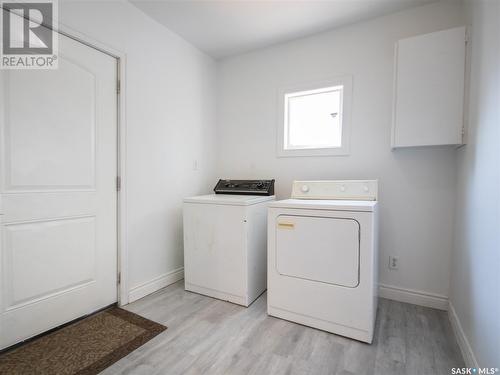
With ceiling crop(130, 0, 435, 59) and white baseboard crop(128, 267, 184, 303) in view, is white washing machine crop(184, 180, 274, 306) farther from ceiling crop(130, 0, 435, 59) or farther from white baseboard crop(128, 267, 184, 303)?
ceiling crop(130, 0, 435, 59)

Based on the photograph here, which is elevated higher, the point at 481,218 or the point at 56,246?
the point at 481,218

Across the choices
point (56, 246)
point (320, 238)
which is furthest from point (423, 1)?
point (56, 246)

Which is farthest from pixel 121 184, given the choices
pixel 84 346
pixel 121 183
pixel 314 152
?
pixel 314 152

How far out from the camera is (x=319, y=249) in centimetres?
167

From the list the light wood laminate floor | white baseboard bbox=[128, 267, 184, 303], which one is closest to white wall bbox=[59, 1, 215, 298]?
white baseboard bbox=[128, 267, 184, 303]

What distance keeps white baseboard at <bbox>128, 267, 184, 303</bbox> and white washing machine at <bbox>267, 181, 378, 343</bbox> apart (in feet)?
3.66

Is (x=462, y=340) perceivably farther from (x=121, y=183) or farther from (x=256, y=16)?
(x=256, y=16)

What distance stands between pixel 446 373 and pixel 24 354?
2.37 m

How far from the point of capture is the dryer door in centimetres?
158

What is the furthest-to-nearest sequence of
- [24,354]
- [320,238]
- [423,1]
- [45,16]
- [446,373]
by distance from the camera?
[423,1] < [320,238] < [45,16] < [24,354] < [446,373]

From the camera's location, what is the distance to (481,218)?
4.33 ft

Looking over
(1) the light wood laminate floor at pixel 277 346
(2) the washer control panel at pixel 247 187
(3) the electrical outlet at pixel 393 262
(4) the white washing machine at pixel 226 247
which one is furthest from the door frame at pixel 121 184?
(3) the electrical outlet at pixel 393 262

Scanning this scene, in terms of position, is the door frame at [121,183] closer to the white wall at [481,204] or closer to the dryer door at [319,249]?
A: the dryer door at [319,249]

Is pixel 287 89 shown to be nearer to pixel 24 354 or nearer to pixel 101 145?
pixel 101 145
